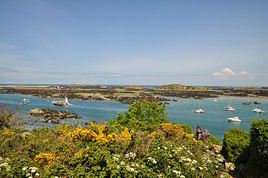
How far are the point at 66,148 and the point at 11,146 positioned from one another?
3080mm

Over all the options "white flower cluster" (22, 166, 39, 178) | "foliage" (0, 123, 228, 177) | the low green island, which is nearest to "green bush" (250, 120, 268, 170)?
the low green island

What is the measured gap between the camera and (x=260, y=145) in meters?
13.4

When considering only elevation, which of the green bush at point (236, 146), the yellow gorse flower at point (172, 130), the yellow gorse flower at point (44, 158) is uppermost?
the yellow gorse flower at point (44, 158)

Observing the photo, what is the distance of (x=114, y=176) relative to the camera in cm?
648

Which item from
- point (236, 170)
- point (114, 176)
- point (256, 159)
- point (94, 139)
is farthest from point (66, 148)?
point (236, 170)

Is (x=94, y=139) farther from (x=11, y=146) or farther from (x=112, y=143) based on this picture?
(x=11, y=146)

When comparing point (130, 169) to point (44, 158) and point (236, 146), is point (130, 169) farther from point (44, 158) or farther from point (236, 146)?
point (236, 146)

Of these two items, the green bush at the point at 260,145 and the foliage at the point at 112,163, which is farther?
the green bush at the point at 260,145

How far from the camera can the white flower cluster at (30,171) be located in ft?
22.0

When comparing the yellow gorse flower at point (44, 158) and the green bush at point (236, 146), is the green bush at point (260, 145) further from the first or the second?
the yellow gorse flower at point (44, 158)

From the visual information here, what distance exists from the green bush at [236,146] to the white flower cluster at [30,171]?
46.1ft

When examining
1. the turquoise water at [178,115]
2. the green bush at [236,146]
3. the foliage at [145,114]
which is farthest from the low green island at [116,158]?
the turquoise water at [178,115]

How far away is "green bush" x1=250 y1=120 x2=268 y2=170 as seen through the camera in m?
13.1

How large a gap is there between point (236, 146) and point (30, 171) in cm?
1471
